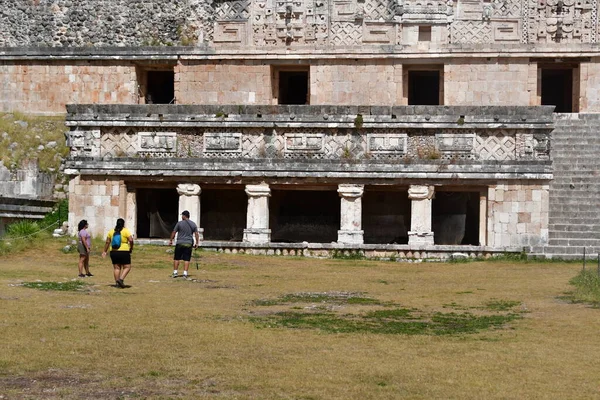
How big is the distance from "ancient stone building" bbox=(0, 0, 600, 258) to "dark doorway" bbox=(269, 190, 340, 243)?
0.06 meters

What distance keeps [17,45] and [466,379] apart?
2436cm

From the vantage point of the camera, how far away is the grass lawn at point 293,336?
892 centimetres

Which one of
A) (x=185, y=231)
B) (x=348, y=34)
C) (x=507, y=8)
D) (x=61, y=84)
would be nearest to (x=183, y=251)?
(x=185, y=231)

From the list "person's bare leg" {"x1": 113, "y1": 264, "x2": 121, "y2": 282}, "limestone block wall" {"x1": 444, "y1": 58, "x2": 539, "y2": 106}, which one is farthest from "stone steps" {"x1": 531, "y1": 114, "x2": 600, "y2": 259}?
"person's bare leg" {"x1": 113, "y1": 264, "x2": 121, "y2": 282}

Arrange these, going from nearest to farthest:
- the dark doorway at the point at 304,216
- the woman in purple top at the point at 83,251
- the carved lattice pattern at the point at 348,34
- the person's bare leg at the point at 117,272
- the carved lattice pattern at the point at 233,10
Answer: the person's bare leg at the point at 117,272 < the woman in purple top at the point at 83,251 < the dark doorway at the point at 304,216 < the carved lattice pattern at the point at 348,34 < the carved lattice pattern at the point at 233,10

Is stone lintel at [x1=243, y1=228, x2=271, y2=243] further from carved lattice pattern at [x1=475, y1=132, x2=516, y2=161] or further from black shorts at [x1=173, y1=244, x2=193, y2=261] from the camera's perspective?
black shorts at [x1=173, y1=244, x2=193, y2=261]

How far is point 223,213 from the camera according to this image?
25.9 m

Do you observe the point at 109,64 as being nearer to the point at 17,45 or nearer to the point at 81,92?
the point at 81,92

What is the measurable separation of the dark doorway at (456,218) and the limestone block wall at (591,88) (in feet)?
16.0

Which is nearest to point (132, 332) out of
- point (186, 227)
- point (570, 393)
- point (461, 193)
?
point (570, 393)

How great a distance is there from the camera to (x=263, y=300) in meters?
14.9

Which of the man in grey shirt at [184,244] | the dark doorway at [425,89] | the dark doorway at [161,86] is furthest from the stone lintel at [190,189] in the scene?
the dark doorway at [425,89]

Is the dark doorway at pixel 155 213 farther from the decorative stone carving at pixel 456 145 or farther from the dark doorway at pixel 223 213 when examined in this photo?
the decorative stone carving at pixel 456 145

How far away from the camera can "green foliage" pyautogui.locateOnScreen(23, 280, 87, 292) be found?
604 inches
